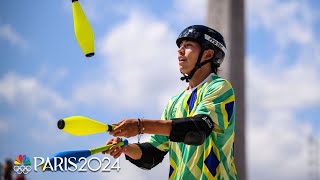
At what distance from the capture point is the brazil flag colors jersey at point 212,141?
5.86 metres

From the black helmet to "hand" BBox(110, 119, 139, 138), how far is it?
122 cm

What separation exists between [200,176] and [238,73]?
710cm

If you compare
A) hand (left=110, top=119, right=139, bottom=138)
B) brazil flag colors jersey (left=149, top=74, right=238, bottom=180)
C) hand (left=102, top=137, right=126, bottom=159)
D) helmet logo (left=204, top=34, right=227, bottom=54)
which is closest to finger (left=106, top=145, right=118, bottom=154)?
hand (left=102, top=137, right=126, bottom=159)

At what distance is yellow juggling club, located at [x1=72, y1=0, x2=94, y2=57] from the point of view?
620cm

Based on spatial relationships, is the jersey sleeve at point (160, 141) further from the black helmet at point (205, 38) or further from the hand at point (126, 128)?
the hand at point (126, 128)

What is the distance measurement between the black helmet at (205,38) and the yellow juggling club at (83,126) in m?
1.33

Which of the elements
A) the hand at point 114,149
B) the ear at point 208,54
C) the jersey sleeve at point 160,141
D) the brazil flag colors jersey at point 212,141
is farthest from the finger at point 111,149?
the ear at point 208,54

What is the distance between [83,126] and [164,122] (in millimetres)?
647

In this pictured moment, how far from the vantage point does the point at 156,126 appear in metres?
5.54

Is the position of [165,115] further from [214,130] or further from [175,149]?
[214,130]

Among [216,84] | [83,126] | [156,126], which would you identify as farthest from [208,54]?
[83,126]

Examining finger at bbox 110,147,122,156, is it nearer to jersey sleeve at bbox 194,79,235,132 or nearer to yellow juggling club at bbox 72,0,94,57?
jersey sleeve at bbox 194,79,235,132

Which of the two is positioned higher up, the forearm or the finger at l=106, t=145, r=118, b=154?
the forearm

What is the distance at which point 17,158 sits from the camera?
1022 centimetres
